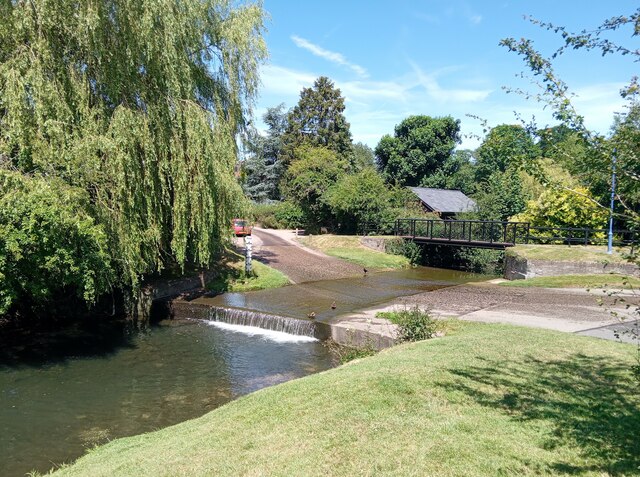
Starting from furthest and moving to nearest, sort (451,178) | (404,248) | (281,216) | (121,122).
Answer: (451,178)
(281,216)
(404,248)
(121,122)

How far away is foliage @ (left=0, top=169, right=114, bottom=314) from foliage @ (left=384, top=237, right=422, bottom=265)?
19.3 m

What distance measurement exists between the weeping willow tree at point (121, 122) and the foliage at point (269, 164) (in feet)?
Answer: 112

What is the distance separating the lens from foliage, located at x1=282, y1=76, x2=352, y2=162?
163 ft

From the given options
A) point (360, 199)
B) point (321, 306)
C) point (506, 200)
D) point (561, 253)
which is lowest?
point (321, 306)

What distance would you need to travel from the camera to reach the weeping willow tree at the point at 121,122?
10.6 m

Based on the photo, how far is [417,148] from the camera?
152 feet

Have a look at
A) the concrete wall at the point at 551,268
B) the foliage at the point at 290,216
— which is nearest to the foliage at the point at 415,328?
the concrete wall at the point at 551,268

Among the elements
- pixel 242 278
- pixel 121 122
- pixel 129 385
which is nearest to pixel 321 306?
pixel 242 278

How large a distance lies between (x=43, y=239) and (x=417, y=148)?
41574 mm

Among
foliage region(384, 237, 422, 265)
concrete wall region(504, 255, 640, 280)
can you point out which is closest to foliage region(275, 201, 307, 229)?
foliage region(384, 237, 422, 265)

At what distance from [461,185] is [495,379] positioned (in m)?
44.6

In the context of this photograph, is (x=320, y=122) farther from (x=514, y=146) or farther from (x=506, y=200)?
(x=514, y=146)

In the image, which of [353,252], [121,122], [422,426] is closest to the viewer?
[422,426]

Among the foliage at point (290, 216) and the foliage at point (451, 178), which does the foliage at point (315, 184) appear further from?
the foliage at point (451, 178)
